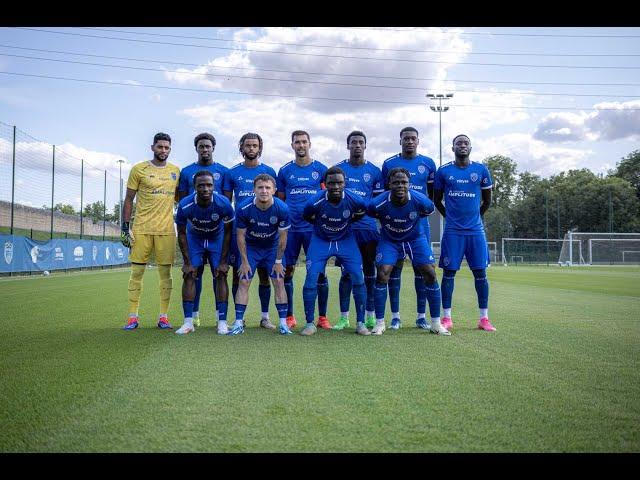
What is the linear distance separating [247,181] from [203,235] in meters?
1.00

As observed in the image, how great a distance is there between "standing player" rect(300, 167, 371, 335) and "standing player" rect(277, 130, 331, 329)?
614mm

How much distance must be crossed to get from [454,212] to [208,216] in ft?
10.4

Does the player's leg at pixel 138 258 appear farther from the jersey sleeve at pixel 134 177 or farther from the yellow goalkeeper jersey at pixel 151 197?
the jersey sleeve at pixel 134 177

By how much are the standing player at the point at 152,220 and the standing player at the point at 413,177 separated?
9.64ft

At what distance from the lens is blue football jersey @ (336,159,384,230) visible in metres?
7.84

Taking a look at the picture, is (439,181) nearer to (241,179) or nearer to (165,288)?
(241,179)

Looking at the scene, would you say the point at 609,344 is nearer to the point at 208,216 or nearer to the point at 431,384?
the point at 431,384

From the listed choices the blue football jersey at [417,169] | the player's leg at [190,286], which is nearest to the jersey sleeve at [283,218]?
the player's leg at [190,286]

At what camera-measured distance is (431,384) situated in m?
4.18

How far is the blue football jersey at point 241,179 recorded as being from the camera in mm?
7878

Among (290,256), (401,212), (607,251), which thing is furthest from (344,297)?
(607,251)

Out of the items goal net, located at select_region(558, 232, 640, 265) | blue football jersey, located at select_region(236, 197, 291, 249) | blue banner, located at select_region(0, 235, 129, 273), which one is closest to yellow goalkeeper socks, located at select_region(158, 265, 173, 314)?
blue football jersey, located at select_region(236, 197, 291, 249)

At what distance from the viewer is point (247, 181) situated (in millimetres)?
7891
